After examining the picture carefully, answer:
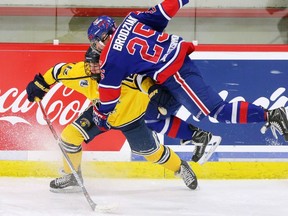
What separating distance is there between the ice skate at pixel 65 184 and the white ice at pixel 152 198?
6 centimetres

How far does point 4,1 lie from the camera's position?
533 centimetres

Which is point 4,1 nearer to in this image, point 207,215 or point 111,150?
point 111,150

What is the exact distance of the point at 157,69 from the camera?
4.04m

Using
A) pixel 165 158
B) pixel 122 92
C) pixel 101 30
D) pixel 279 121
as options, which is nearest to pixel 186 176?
pixel 165 158

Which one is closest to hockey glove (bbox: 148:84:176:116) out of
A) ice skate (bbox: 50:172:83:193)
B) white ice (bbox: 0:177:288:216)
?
white ice (bbox: 0:177:288:216)

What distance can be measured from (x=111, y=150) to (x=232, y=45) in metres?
1.16

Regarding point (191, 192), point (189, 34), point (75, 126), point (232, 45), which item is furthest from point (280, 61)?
point (75, 126)

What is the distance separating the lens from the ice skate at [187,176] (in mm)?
4711

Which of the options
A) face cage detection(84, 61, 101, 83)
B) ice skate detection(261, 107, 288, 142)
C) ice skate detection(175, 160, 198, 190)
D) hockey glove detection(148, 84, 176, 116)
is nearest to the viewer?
ice skate detection(261, 107, 288, 142)

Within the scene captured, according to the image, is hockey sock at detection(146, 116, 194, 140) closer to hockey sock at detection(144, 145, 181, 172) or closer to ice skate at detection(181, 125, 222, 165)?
ice skate at detection(181, 125, 222, 165)

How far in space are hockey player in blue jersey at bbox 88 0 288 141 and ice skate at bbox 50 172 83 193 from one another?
71 centimetres

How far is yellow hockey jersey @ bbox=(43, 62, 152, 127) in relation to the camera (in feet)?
14.5

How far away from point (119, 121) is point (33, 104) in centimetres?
96

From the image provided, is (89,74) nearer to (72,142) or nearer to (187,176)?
(72,142)
